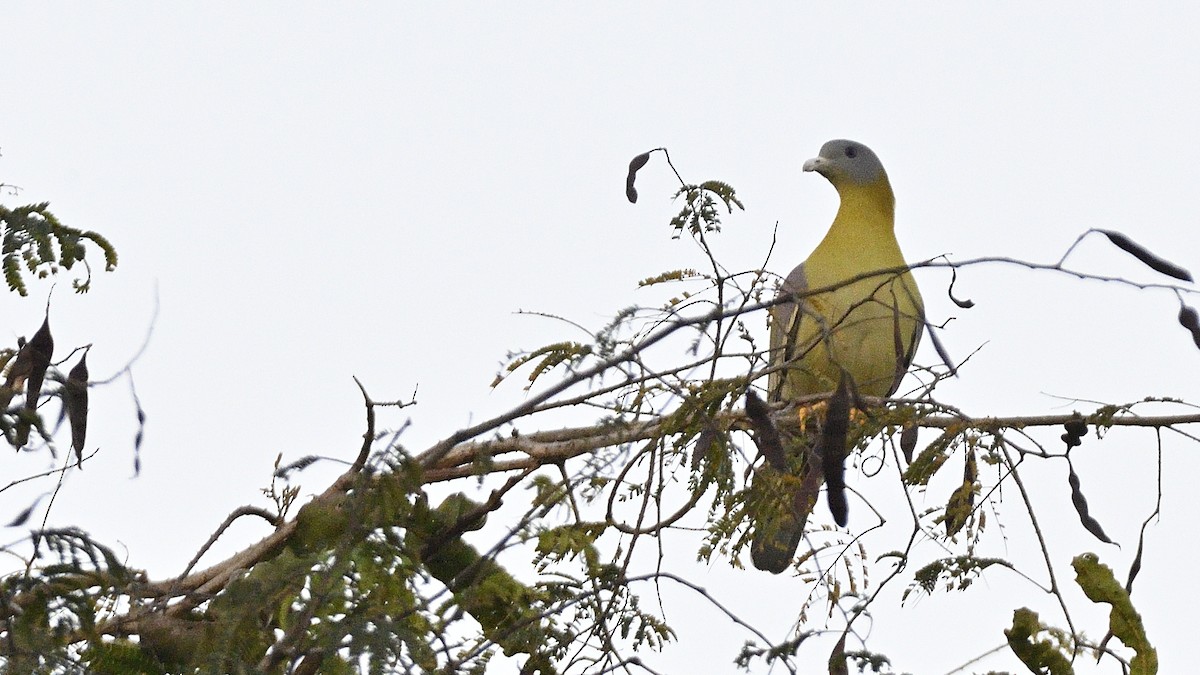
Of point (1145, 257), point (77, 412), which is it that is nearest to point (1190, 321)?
point (1145, 257)

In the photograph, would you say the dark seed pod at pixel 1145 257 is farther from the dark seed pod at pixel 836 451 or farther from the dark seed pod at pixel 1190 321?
the dark seed pod at pixel 836 451

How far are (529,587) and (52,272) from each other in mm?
1079

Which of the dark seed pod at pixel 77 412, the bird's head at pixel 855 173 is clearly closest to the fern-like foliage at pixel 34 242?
the dark seed pod at pixel 77 412

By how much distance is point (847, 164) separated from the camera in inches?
246

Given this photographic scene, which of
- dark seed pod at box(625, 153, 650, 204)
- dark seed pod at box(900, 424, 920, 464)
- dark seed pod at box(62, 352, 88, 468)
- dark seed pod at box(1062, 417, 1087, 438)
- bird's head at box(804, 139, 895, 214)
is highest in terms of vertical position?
bird's head at box(804, 139, 895, 214)

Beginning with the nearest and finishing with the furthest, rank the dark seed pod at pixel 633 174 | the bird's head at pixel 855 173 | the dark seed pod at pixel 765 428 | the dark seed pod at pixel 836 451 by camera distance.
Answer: the dark seed pod at pixel 836 451 < the dark seed pod at pixel 765 428 < the dark seed pod at pixel 633 174 < the bird's head at pixel 855 173

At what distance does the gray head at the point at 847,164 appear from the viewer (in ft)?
20.4

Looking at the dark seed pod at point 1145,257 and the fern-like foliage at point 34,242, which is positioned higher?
the fern-like foliage at point 34,242

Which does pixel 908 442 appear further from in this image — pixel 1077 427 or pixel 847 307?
pixel 847 307

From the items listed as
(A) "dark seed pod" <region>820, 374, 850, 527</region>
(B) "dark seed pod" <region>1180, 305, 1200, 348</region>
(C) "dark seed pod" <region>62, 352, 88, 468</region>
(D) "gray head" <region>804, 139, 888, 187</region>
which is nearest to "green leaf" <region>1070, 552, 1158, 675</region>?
(B) "dark seed pod" <region>1180, 305, 1200, 348</region>

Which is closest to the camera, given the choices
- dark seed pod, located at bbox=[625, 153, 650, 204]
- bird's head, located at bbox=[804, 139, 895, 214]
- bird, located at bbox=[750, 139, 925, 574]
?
dark seed pod, located at bbox=[625, 153, 650, 204]

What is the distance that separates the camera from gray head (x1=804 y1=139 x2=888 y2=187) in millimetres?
6219

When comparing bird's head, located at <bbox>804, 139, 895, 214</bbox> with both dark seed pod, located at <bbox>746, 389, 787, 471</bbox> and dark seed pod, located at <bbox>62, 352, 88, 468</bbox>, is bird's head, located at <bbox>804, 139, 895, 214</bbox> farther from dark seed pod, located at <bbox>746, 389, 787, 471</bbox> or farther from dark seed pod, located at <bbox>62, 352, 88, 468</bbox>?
dark seed pod, located at <bbox>62, 352, 88, 468</bbox>

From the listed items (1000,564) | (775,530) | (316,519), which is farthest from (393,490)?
(1000,564)
